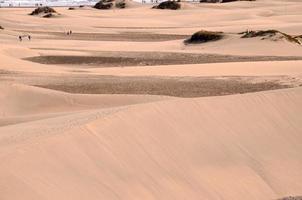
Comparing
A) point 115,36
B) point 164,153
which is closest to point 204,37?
point 115,36

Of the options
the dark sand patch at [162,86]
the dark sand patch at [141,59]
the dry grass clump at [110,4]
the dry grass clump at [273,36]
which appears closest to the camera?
the dark sand patch at [162,86]

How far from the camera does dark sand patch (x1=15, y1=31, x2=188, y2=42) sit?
4178cm

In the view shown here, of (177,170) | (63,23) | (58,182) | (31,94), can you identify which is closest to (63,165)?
(58,182)

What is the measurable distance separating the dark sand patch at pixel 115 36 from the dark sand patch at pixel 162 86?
20.1 m

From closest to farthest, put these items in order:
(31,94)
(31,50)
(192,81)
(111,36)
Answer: (31,94)
(192,81)
(31,50)
(111,36)

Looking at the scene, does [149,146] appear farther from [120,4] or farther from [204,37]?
[120,4]

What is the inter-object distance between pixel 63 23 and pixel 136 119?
46828 millimetres

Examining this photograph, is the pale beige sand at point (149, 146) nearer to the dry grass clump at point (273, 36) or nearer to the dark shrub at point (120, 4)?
the dry grass clump at point (273, 36)

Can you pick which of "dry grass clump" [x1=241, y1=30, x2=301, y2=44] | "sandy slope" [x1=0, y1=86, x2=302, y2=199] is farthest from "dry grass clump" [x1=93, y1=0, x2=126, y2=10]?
"sandy slope" [x1=0, y1=86, x2=302, y2=199]

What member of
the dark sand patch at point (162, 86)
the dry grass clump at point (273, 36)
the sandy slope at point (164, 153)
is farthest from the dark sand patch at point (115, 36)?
the sandy slope at point (164, 153)

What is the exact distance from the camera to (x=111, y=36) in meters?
44.3

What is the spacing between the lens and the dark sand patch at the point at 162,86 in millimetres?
18422

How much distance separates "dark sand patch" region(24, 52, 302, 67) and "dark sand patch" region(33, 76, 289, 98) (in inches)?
215

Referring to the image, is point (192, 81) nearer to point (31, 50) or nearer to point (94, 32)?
point (31, 50)
